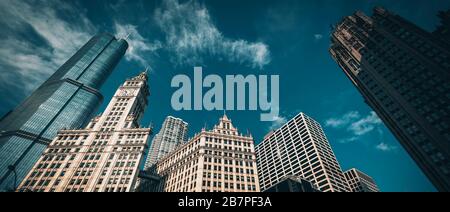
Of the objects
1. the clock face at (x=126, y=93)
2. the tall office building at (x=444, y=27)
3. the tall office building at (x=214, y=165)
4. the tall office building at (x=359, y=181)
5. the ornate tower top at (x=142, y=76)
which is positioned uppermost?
the ornate tower top at (x=142, y=76)

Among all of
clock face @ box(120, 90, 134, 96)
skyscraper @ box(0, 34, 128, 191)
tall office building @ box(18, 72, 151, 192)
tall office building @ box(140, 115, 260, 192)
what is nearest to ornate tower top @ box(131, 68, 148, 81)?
clock face @ box(120, 90, 134, 96)

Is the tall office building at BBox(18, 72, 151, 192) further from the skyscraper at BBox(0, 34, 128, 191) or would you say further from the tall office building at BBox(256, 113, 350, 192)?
the tall office building at BBox(256, 113, 350, 192)

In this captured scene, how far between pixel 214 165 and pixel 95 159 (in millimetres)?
42708

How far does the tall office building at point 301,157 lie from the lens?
12644 centimetres

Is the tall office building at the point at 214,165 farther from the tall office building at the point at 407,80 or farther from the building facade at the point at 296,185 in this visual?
the tall office building at the point at 407,80

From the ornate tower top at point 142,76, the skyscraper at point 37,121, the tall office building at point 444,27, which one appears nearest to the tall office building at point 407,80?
the tall office building at point 444,27

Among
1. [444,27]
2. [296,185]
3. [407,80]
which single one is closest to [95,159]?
[296,185]

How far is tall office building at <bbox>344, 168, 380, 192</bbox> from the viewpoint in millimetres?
145075

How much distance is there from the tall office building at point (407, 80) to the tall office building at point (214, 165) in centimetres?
5197

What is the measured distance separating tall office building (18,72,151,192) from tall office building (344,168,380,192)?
127355 mm

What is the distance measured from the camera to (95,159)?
281 feet

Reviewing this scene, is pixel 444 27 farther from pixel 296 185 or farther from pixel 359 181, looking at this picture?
pixel 359 181
